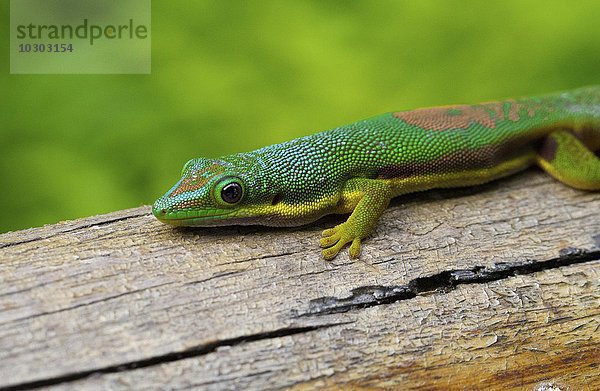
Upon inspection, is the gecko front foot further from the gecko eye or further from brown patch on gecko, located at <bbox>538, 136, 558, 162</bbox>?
brown patch on gecko, located at <bbox>538, 136, 558, 162</bbox>

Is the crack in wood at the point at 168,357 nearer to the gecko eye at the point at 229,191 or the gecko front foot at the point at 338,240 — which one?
the gecko front foot at the point at 338,240

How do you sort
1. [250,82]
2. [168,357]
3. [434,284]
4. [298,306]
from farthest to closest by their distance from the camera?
1. [250,82]
2. [434,284]
3. [298,306]
4. [168,357]

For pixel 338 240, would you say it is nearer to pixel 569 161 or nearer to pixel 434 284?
pixel 434 284

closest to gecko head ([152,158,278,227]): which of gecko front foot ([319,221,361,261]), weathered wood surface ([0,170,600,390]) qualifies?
weathered wood surface ([0,170,600,390])

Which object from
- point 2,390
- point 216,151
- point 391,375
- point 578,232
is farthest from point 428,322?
point 216,151

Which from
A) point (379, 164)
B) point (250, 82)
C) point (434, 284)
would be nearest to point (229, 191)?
point (379, 164)

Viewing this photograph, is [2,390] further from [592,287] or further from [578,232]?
[578,232]

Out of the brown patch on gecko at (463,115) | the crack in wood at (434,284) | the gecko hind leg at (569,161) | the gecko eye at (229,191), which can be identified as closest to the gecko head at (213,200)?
the gecko eye at (229,191)
